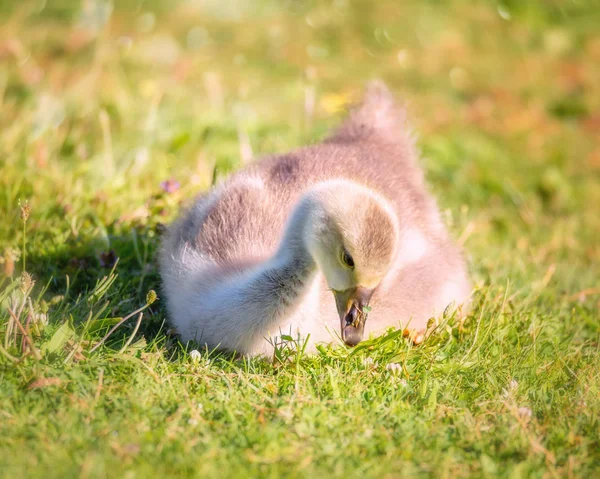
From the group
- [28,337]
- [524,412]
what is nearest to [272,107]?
[28,337]

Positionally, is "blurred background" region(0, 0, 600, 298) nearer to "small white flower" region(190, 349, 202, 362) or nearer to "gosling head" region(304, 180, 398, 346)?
"small white flower" region(190, 349, 202, 362)

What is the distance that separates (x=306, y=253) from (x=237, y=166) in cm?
181

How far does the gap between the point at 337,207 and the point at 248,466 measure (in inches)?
38.5

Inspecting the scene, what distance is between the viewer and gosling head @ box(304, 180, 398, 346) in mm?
2727

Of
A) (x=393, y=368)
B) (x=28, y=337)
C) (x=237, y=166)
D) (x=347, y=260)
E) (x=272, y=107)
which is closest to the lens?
(x=28, y=337)

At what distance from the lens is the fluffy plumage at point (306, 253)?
2805mm

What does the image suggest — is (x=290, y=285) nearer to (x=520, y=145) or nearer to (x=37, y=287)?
(x=37, y=287)

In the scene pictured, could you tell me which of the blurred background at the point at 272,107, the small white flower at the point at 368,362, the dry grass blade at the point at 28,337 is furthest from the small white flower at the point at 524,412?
the dry grass blade at the point at 28,337

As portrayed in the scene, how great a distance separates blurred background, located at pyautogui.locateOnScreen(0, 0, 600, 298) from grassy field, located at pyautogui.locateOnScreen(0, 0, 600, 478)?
0.9 inches

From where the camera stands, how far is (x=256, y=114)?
5914 millimetres

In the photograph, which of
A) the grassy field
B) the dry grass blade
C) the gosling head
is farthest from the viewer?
the gosling head

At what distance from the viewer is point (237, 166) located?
4.64 metres

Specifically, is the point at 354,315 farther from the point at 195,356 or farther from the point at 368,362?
the point at 195,356

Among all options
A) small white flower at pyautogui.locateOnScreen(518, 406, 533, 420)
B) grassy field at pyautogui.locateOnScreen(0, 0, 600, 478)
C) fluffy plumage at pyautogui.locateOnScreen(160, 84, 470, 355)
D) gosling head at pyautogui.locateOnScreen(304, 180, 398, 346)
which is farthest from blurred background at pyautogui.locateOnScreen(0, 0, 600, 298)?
small white flower at pyautogui.locateOnScreen(518, 406, 533, 420)
